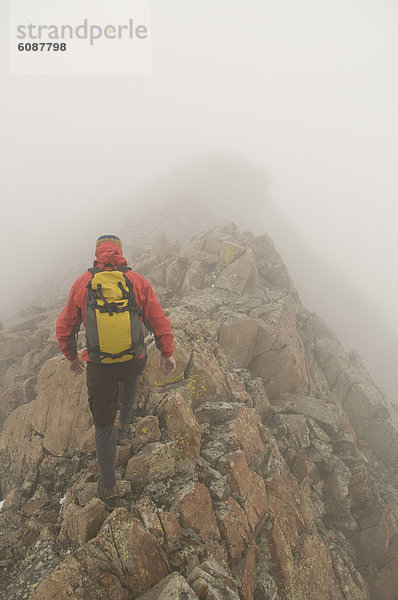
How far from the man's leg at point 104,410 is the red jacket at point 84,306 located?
504 mm

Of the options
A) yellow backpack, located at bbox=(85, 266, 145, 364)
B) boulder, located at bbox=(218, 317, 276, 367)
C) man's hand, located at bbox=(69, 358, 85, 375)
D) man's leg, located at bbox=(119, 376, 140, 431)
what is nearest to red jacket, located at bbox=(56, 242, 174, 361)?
man's hand, located at bbox=(69, 358, 85, 375)

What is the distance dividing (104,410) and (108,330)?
6.93 ft

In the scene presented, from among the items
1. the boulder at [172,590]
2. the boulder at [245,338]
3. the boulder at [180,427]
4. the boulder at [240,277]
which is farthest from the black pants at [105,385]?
the boulder at [240,277]

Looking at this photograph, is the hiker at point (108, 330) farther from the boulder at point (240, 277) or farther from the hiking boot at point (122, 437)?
the boulder at point (240, 277)

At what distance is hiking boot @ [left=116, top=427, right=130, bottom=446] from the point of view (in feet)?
29.1

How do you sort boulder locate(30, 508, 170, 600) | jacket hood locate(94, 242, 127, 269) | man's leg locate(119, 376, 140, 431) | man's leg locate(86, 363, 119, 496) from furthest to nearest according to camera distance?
1. man's leg locate(119, 376, 140, 431)
2. jacket hood locate(94, 242, 127, 269)
3. man's leg locate(86, 363, 119, 496)
4. boulder locate(30, 508, 170, 600)

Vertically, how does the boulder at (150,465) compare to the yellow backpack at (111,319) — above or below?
below

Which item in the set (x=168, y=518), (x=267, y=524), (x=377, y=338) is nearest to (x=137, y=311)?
(x=168, y=518)

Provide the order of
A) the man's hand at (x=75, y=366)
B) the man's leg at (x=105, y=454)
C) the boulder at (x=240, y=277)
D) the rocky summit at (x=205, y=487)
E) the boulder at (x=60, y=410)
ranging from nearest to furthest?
the rocky summit at (x=205, y=487), the man's leg at (x=105, y=454), the man's hand at (x=75, y=366), the boulder at (x=60, y=410), the boulder at (x=240, y=277)

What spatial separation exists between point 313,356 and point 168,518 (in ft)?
67.6

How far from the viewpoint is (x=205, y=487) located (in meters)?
8.38

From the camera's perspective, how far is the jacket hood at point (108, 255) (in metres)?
6.93

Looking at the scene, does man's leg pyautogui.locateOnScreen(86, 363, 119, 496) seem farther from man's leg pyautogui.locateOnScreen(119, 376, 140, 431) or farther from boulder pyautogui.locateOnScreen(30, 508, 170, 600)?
man's leg pyautogui.locateOnScreen(119, 376, 140, 431)

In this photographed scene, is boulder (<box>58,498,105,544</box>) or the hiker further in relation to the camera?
boulder (<box>58,498,105,544</box>)
